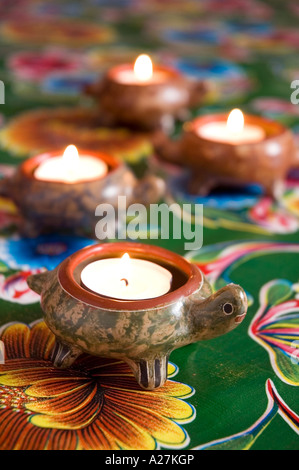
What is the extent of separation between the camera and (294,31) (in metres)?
2.06

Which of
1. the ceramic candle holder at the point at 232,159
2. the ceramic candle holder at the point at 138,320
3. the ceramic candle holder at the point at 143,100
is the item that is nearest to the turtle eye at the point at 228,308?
the ceramic candle holder at the point at 138,320

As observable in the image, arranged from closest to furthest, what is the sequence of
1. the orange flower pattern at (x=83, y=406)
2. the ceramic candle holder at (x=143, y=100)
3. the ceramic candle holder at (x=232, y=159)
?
the orange flower pattern at (x=83, y=406)
the ceramic candle holder at (x=232, y=159)
the ceramic candle holder at (x=143, y=100)

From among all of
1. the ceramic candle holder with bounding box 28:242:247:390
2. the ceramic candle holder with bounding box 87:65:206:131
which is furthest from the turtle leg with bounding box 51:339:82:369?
the ceramic candle holder with bounding box 87:65:206:131

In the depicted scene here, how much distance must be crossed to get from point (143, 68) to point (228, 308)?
2.69 feet

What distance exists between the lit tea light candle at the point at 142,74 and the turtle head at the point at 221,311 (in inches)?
30.1

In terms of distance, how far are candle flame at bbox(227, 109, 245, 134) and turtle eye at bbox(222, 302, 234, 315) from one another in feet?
1.77

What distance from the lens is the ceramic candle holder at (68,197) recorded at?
93 cm

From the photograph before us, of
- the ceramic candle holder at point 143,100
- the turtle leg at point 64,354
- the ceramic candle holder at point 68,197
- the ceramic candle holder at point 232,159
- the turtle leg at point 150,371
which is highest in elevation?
the ceramic candle holder at point 143,100

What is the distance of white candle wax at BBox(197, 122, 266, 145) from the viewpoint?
3.71 ft

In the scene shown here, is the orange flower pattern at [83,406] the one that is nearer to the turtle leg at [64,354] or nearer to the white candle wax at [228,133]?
the turtle leg at [64,354]

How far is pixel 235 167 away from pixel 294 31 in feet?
3.68

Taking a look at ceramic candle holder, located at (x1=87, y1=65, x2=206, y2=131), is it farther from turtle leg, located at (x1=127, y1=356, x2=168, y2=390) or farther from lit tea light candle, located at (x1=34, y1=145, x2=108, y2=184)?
turtle leg, located at (x1=127, y1=356, x2=168, y2=390)

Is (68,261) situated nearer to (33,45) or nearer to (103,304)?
(103,304)
